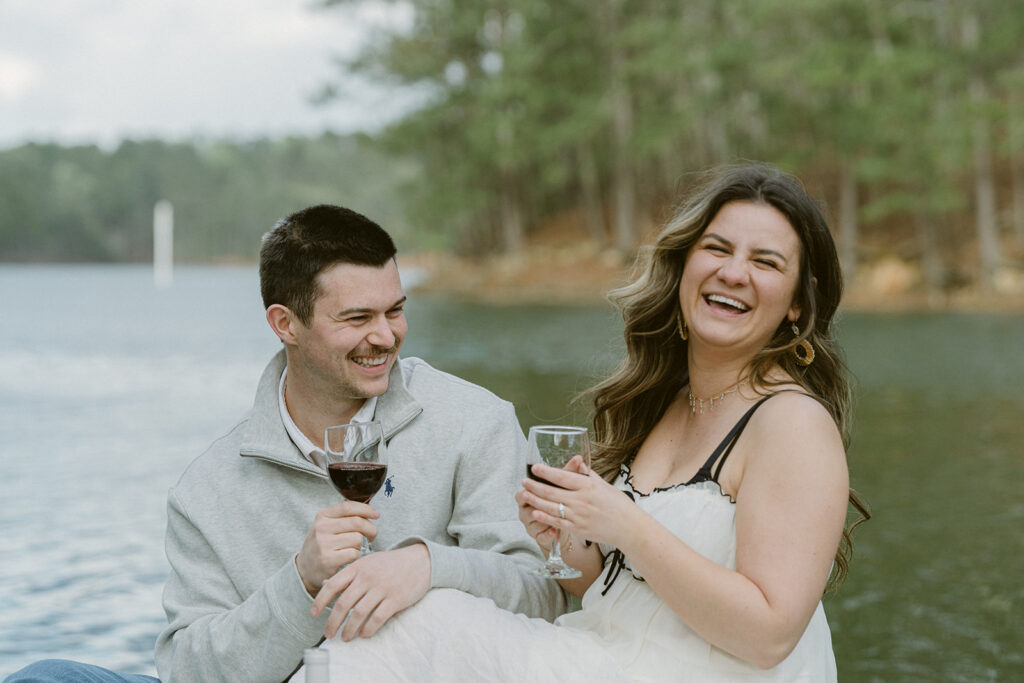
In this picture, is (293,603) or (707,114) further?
(707,114)

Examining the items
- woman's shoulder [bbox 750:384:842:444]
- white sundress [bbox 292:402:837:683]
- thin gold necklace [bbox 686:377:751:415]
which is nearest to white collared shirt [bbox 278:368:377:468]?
white sundress [bbox 292:402:837:683]

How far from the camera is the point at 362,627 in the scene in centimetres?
248

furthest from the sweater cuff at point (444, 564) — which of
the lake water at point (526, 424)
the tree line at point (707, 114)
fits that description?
the tree line at point (707, 114)

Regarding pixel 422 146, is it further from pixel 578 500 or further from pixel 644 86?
pixel 578 500

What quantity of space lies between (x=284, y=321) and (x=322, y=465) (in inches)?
14.8

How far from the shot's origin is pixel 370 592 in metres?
2.43

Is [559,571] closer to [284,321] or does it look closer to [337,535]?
[337,535]

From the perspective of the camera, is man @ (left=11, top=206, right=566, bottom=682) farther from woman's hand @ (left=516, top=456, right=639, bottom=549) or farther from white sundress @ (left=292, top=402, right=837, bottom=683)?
woman's hand @ (left=516, top=456, right=639, bottom=549)

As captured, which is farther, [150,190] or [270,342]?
[150,190]

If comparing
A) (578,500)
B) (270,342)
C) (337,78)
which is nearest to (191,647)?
(578,500)

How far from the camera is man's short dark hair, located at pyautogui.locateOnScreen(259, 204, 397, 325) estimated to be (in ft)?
9.35

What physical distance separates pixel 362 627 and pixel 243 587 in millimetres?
473

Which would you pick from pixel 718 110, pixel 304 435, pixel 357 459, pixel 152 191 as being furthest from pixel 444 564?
pixel 152 191

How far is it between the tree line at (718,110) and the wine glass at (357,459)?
2588 centimetres
